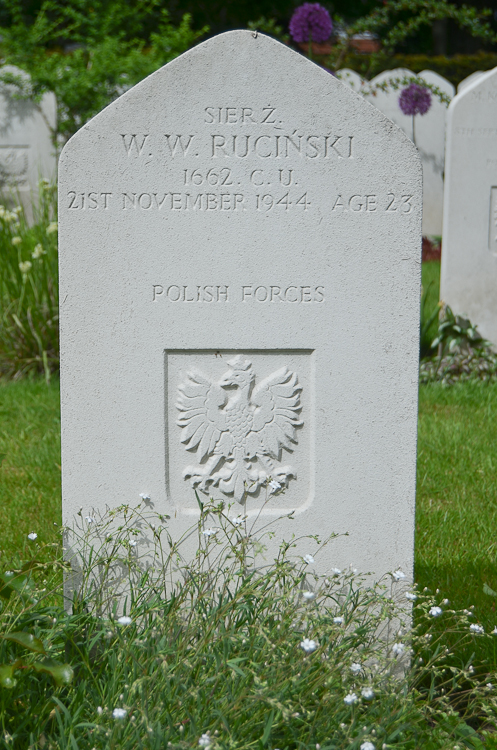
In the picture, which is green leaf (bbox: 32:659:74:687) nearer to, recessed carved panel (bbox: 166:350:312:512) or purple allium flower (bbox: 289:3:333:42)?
recessed carved panel (bbox: 166:350:312:512)

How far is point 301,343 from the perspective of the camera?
2.29 metres

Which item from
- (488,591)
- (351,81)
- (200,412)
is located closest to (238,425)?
(200,412)

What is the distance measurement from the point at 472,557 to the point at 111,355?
67.3 inches

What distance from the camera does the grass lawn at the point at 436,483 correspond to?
9.75 feet

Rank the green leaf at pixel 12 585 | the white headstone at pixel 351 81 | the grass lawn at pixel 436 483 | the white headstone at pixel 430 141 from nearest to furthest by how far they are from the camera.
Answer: the green leaf at pixel 12 585
the grass lawn at pixel 436 483
the white headstone at pixel 351 81
the white headstone at pixel 430 141

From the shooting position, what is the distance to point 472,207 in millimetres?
5648

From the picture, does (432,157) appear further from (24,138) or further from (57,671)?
(57,671)

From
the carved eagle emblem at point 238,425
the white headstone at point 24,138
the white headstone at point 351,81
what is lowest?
the carved eagle emblem at point 238,425

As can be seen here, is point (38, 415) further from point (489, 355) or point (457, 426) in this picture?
point (489, 355)

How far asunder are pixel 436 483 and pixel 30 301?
309cm

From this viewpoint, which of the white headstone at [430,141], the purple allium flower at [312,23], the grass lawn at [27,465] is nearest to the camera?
the grass lawn at [27,465]

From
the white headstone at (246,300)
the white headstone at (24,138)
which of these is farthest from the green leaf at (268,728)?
the white headstone at (24,138)

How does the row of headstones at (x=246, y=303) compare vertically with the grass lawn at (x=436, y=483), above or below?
above

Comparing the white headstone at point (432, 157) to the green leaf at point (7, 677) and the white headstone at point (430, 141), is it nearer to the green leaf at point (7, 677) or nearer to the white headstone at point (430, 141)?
the white headstone at point (430, 141)
